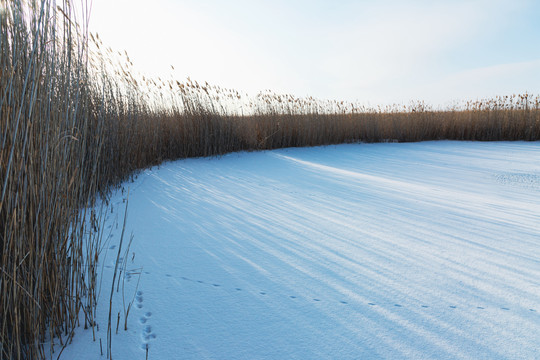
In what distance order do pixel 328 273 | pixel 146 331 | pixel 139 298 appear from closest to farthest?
pixel 146 331
pixel 139 298
pixel 328 273

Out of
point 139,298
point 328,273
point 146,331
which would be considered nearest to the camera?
point 146,331

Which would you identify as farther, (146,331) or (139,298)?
(139,298)

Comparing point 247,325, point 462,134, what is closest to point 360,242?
point 247,325

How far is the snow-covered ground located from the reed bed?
0.15 meters

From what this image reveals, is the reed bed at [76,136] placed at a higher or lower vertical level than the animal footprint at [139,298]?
higher

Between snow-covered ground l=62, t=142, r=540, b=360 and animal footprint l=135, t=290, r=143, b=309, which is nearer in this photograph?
snow-covered ground l=62, t=142, r=540, b=360

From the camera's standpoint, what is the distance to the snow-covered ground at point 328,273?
0.91 metres

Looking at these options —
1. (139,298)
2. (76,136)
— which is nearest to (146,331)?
(139,298)

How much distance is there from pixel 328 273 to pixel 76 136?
995 millimetres

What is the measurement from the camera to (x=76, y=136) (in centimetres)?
109

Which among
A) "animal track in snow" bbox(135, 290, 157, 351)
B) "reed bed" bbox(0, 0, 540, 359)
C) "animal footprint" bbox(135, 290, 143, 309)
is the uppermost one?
"reed bed" bbox(0, 0, 540, 359)

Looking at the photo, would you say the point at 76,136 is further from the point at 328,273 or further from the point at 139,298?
the point at 328,273

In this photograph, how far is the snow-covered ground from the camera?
35.8 inches

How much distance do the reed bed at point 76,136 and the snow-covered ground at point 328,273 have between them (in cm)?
15
